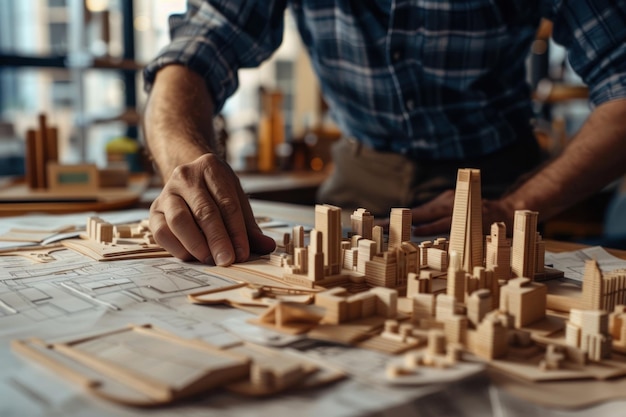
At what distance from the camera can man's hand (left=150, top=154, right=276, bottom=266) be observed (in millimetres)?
1086

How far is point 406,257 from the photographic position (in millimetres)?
960

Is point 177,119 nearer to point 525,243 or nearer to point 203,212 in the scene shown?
point 203,212

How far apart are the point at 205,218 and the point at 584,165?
3.08 ft

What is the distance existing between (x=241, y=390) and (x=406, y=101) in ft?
4.19

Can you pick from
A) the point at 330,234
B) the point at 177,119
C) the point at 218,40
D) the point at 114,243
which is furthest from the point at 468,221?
the point at 218,40

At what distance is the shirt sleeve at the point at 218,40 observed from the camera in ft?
5.37

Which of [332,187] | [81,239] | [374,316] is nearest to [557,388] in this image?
[374,316]

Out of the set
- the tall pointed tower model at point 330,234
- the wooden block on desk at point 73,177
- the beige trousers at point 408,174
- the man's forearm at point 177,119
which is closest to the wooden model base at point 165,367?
the tall pointed tower model at point 330,234

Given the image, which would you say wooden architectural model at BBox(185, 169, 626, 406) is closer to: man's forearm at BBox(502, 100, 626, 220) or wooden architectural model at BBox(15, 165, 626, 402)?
wooden architectural model at BBox(15, 165, 626, 402)

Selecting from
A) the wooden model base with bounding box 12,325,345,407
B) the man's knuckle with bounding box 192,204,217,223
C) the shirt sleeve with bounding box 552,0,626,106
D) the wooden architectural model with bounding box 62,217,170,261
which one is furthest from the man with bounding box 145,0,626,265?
the wooden model base with bounding box 12,325,345,407

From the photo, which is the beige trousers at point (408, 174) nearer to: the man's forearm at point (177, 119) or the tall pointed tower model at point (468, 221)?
the man's forearm at point (177, 119)

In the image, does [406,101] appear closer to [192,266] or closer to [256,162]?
[192,266]

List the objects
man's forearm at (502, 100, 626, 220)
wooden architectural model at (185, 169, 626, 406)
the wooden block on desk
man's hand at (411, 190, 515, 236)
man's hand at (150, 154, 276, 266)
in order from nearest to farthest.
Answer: wooden architectural model at (185, 169, 626, 406)
man's hand at (150, 154, 276, 266)
man's hand at (411, 190, 515, 236)
man's forearm at (502, 100, 626, 220)
the wooden block on desk

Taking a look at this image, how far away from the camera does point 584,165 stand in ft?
5.03
